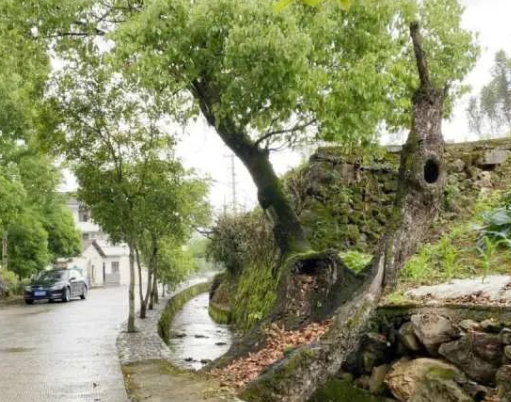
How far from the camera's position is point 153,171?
13688mm

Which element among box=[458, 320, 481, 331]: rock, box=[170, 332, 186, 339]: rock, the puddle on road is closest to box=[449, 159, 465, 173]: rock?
box=[458, 320, 481, 331]: rock

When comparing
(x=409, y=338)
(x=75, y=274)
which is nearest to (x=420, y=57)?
(x=409, y=338)

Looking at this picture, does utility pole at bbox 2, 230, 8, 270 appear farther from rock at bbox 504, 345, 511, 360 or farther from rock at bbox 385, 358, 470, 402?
rock at bbox 504, 345, 511, 360

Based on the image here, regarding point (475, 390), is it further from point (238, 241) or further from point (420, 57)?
point (238, 241)

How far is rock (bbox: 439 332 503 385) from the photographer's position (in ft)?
15.1

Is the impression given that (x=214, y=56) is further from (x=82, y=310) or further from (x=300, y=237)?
(x=82, y=310)

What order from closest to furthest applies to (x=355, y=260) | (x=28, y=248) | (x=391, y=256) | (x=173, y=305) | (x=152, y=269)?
(x=391, y=256) < (x=355, y=260) < (x=152, y=269) < (x=173, y=305) < (x=28, y=248)

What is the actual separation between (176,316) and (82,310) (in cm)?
327

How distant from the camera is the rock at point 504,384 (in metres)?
4.32

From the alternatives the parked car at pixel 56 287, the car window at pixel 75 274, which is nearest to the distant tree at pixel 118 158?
the parked car at pixel 56 287

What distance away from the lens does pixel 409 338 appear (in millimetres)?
5379

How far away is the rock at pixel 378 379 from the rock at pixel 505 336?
130 centimetres

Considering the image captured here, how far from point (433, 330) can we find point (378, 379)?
32.2 inches

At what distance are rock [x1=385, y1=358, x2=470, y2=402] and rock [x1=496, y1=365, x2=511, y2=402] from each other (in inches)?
13.4
